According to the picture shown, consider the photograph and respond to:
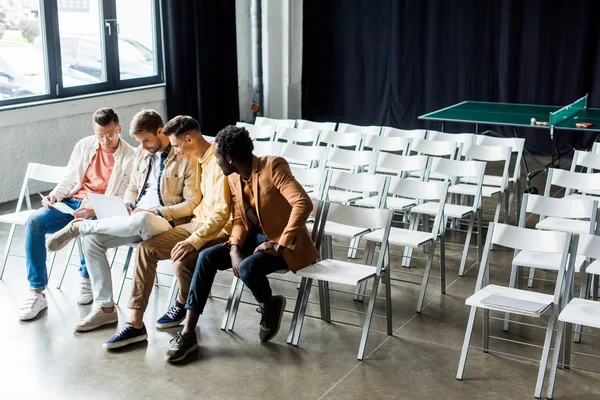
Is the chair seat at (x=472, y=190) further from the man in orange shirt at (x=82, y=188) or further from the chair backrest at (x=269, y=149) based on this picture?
the man in orange shirt at (x=82, y=188)

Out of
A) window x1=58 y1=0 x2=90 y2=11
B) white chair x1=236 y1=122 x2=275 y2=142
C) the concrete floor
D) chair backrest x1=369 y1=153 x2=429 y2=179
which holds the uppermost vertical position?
window x1=58 y1=0 x2=90 y2=11

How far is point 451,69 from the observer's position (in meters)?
11.0

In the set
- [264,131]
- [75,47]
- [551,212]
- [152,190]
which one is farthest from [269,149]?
[75,47]

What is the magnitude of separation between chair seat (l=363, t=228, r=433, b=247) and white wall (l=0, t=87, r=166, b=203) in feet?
14.9

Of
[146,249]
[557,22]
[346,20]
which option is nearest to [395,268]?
[146,249]

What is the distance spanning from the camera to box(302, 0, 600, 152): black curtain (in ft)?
33.1

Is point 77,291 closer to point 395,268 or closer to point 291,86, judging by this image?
point 395,268

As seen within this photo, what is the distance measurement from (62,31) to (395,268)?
498 centimetres

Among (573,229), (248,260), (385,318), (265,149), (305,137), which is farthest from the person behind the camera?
(305,137)

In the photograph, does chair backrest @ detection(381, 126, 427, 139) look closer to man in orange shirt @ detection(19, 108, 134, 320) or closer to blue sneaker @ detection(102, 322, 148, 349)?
man in orange shirt @ detection(19, 108, 134, 320)

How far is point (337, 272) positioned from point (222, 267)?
638mm

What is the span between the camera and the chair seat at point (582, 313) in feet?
12.0

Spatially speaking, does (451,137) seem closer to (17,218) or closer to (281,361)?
(281,361)

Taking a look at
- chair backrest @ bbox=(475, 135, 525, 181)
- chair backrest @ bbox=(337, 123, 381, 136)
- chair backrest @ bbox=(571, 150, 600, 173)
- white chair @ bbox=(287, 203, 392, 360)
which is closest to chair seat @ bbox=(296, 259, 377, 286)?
white chair @ bbox=(287, 203, 392, 360)
